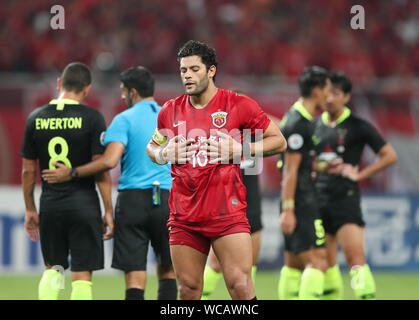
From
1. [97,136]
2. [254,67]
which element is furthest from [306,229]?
[254,67]

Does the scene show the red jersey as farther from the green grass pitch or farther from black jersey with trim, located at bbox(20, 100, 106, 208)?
the green grass pitch

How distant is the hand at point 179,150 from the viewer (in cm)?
465

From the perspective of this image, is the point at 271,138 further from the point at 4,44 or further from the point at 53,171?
the point at 4,44

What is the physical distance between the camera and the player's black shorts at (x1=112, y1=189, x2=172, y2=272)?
6.25 meters

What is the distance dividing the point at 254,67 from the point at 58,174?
9959mm

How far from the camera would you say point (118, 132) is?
618 cm

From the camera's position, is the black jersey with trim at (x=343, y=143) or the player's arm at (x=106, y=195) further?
the black jersey with trim at (x=343, y=143)

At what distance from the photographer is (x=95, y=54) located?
1462cm

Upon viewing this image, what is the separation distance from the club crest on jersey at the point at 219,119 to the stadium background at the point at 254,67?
4685 mm

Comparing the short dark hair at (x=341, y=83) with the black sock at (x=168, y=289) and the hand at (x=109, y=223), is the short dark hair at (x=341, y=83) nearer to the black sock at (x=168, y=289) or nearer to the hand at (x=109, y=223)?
the black sock at (x=168, y=289)

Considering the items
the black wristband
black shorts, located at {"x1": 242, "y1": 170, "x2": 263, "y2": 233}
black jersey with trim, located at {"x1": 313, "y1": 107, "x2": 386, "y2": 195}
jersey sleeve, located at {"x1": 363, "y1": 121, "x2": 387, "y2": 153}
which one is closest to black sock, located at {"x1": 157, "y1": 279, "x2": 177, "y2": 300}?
black shorts, located at {"x1": 242, "y1": 170, "x2": 263, "y2": 233}

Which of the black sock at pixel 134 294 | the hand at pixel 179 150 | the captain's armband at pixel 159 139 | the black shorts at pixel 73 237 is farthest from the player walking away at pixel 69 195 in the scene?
the hand at pixel 179 150

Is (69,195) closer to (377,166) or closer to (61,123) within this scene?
(61,123)
